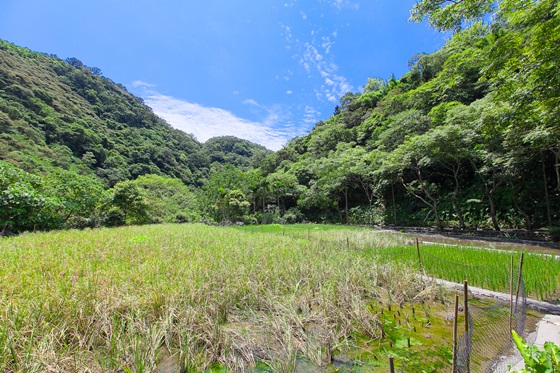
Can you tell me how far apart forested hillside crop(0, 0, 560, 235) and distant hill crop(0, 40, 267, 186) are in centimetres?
24

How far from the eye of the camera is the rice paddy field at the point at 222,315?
2.32 meters

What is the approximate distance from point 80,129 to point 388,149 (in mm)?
43918

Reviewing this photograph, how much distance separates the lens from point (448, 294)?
14.0ft

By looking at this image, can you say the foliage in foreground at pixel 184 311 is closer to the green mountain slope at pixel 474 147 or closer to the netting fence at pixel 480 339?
the netting fence at pixel 480 339

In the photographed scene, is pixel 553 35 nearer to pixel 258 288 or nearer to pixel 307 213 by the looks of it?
pixel 258 288

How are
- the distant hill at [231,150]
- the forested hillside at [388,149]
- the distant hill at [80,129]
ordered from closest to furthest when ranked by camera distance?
1. the forested hillside at [388,149]
2. the distant hill at [80,129]
3. the distant hill at [231,150]

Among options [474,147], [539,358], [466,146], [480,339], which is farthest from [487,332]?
[466,146]

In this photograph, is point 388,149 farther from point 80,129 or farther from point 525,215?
point 80,129

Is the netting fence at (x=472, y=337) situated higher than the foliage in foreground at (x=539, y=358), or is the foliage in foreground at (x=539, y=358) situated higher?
the foliage in foreground at (x=539, y=358)

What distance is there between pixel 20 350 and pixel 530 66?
32.1ft

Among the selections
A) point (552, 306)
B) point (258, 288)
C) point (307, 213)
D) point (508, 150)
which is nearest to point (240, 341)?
point (258, 288)

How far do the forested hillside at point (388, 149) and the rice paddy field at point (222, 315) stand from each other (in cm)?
556

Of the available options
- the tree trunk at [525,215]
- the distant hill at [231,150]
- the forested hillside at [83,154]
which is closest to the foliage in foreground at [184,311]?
the forested hillside at [83,154]

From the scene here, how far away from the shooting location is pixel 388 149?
20172 millimetres
